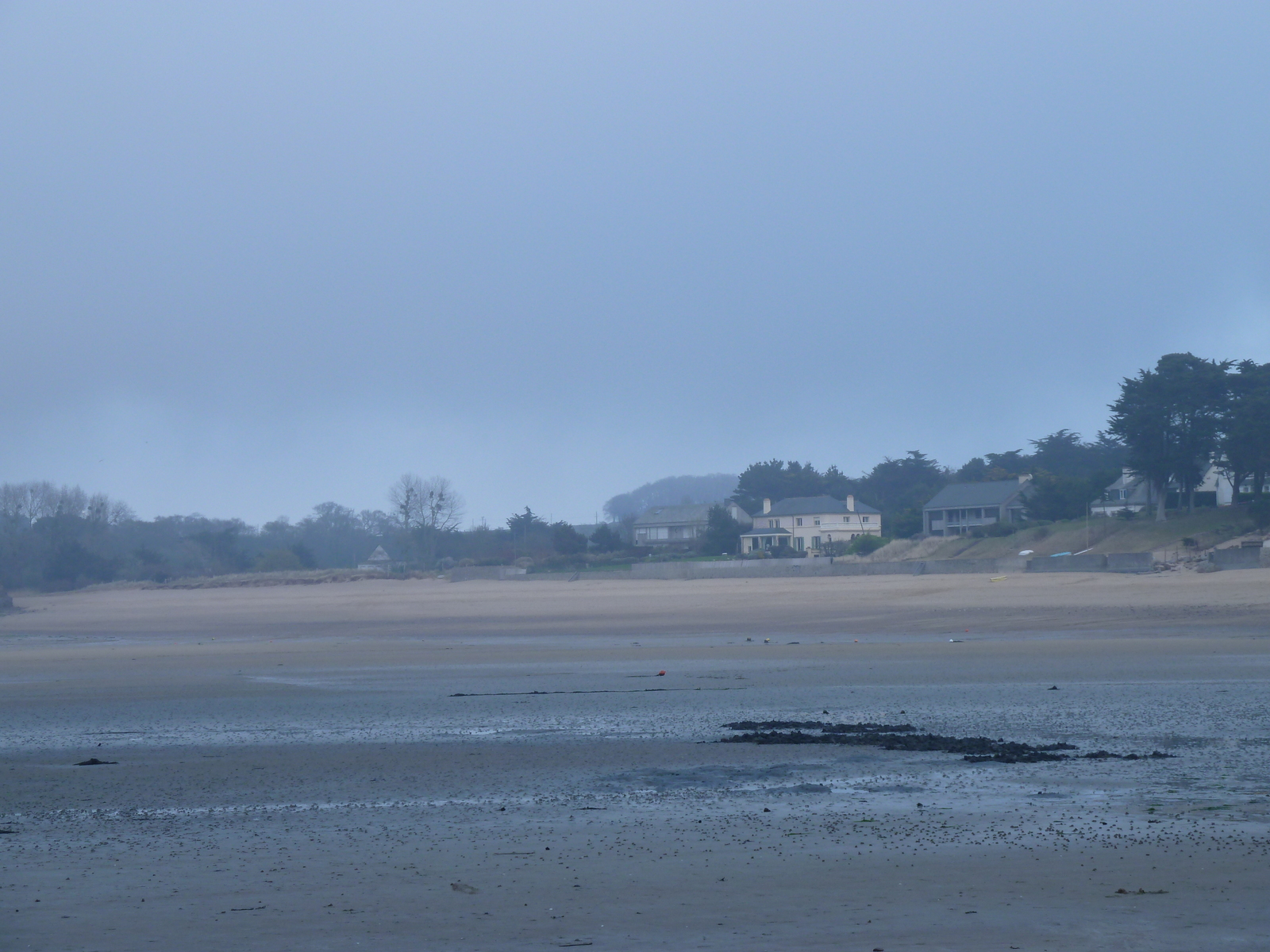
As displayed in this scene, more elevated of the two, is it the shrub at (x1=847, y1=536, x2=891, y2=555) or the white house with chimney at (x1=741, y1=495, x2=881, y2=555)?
the white house with chimney at (x1=741, y1=495, x2=881, y2=555)

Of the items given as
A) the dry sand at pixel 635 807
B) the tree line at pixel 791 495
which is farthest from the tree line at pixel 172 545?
the dry sand at pixel 635 807

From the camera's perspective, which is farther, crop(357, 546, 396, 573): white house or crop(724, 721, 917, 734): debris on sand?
crop(357, 546, 396, 573): white house

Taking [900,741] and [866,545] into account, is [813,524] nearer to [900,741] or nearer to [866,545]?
[866,545]

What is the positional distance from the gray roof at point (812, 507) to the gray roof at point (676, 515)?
8613 mm

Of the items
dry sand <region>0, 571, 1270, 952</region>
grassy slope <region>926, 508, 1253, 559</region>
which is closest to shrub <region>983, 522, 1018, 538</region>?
grassy slope <region>926, 508, 1253, 559</region>

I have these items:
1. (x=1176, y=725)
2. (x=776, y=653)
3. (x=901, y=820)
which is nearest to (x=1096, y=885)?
(x=901, y=820)

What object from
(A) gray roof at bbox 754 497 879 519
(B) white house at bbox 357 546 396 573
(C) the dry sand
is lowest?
(C) the dry sand

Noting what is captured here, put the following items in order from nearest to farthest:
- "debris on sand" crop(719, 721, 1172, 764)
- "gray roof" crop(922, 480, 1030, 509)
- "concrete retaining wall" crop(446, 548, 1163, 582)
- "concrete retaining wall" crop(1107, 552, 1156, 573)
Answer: "debris on sand" crop(719, 721, 1172, 764) < "concrete retaining wall" crop(1107, 552, 1156, 573) < "concrete retaining wall" crop(446, 548, 1163, 582) < "gray roof" crop(922, 480, 1030, 509)

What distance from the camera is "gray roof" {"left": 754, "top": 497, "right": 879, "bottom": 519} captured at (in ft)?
294

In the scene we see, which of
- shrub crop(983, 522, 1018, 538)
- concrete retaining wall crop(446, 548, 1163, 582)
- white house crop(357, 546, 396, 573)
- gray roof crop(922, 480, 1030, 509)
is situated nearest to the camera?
concrete retaining wall crop(446, 548, 1163, 582)

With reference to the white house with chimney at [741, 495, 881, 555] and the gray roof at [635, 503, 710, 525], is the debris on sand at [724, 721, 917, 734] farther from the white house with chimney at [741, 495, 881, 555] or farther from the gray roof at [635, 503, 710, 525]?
the gray roof at [635, 503, 710, 525]

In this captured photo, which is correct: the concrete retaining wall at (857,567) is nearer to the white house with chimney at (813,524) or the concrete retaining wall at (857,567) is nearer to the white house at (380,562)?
the white house with chimney at (813,524)

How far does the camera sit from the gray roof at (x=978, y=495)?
77.4 meters

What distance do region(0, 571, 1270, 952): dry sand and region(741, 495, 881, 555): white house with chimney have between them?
214 feet
